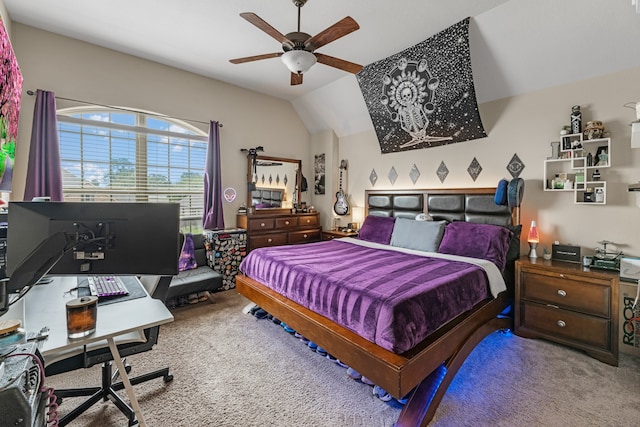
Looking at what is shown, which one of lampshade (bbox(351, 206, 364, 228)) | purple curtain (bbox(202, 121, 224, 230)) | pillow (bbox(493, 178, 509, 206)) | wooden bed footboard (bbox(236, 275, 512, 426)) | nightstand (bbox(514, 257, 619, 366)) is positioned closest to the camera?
wooden bed footboard (bbox(236, 275, 512, 426))

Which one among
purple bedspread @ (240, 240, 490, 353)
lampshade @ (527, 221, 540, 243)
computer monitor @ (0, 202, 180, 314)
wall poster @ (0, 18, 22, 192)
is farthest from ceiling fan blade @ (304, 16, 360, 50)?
lampshade @ (527, 221, 540, 243)

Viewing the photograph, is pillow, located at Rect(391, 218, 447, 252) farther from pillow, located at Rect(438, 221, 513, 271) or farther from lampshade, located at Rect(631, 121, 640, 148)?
lampshade, located at Rect(631, 121, 640, 148)

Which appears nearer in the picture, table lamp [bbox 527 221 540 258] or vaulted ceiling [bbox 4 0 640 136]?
vaulted ceiling [bbox 4 0 640 136]

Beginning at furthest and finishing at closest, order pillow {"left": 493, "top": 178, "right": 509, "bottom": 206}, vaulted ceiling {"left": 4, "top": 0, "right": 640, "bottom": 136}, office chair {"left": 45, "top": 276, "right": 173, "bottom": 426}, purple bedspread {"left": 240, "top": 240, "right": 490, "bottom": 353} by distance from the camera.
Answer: pillow {"left": 493, "top": 178, "right": 509, "bottom": 206}
vaulted ceiling {"left": 4, "top": 0, "right": 640, "bottom": 136}
purple bedspread {"left": 240, "top": 240, "right": 490, "bottom": 353}
office chair {"left": 45, "top": 276, "right": 173, "bottom": 426}

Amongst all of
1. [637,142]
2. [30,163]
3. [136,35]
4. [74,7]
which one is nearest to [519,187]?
[637,142]

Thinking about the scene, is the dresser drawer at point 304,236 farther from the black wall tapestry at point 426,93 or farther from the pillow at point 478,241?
the pillow at point 478,241

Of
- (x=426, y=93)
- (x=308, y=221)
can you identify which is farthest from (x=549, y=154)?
Result: (x=308, y=221)

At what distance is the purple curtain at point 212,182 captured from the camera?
4230 millimetres

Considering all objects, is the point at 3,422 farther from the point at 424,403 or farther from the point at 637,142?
the point at 637,142

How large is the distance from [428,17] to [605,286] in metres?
2.85

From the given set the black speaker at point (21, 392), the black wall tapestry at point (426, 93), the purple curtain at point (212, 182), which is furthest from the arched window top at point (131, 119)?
the black speaker at point (21, 392)

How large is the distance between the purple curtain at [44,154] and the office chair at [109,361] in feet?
6.92

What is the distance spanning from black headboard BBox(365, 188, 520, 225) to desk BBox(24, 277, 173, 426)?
3.43m

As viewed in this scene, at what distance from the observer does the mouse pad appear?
1.53 m
